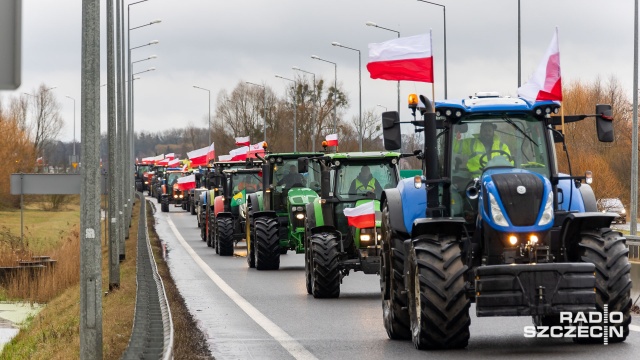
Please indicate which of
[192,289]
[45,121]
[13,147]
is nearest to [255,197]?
[192,289]

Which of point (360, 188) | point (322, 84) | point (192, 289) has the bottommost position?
point (192, 289)

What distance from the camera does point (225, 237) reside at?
3909 centimetres

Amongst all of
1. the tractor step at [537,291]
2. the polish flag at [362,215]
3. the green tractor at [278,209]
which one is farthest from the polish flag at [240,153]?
the tractor step at [537,291]

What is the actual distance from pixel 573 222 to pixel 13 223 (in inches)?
2417

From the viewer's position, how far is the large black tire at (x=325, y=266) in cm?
2259

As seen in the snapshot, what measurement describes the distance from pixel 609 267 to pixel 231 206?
91.7 feet

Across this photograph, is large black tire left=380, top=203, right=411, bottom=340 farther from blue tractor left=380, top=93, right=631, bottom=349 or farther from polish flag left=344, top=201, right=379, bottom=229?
polish flag left=344, top=201, right=379, bottom=229

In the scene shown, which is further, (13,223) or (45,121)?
(45,121)

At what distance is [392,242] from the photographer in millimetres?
16281

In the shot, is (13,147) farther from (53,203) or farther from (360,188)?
(360,188)

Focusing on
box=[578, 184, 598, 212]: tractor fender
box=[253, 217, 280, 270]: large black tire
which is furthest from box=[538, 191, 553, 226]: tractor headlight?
box=[253, 217, 280, 270]: large black tire

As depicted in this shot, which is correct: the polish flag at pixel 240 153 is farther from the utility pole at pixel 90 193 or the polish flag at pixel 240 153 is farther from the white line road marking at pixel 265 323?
Result: the utility pole at pixel 90 193

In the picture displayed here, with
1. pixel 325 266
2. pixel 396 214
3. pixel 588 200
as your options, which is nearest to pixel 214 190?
pixel 325 266

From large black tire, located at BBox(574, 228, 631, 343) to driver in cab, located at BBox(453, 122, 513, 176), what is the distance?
159cm
